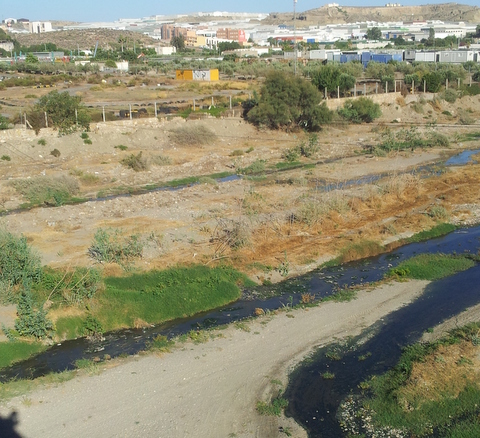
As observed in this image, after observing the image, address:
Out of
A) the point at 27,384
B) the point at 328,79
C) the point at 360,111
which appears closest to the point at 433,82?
the point at 328,79

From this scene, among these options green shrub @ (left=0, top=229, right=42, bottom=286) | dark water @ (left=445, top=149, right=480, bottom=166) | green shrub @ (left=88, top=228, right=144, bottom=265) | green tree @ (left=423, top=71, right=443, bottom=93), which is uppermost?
green tree @ (left=423, top=71, right=443, bottom=93)

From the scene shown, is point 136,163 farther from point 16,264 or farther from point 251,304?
point 251,304

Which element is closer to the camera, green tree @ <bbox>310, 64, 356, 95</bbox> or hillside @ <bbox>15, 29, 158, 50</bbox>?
green tree @ <bbox>310, 64, 356, 95</bbox>

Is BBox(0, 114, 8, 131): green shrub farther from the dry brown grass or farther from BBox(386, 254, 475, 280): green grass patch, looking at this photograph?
the dry brown grass

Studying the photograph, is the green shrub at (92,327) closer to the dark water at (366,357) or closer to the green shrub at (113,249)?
the green shrub at (113,249)

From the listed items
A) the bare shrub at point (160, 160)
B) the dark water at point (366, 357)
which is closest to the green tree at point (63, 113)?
the bare shrub at point (160, 160)

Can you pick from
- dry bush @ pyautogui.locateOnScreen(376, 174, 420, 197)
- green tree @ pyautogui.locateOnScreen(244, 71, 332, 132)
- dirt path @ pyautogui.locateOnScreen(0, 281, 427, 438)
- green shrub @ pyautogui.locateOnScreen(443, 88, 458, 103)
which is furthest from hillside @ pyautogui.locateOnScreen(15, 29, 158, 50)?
dirt path @ pyautogui.locateOnScreen(0, 281, 427, 438)
